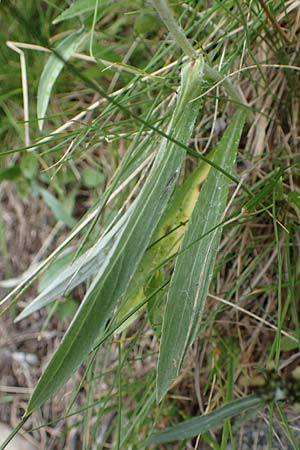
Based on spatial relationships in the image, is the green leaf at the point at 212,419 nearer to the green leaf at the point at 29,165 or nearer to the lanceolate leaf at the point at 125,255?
the lanceolate leaf at the point at 125,255

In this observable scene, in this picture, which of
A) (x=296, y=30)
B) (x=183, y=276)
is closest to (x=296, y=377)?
(x=183, y=276)

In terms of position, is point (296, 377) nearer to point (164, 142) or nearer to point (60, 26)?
point (164, 142)

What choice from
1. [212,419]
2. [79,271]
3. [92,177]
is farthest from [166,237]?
[92,177]

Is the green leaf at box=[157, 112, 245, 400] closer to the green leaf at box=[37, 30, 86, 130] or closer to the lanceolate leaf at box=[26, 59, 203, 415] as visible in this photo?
the lanceolate leaf at box=[26, 59, 203, 415]

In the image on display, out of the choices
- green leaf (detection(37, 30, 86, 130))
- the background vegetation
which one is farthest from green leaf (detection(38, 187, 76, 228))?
green leaf (detection(37, 30, 86, 130))

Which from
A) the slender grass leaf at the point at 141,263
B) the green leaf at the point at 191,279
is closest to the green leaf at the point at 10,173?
the slender grass leaf at the point at 141,263

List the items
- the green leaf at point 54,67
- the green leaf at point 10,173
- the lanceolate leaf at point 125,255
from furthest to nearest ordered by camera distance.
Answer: the green leaf at point 10,173, the green leaf at point 54,67, the lanceolate leaf at point 125,255

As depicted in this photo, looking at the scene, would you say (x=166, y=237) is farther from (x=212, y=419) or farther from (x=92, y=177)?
(x=92, y=177)
